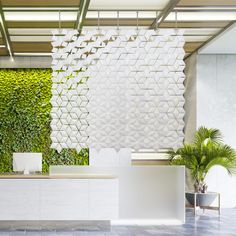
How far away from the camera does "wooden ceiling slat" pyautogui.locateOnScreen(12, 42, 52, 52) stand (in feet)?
40.0

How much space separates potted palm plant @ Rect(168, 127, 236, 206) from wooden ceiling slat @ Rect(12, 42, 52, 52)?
3586 mm

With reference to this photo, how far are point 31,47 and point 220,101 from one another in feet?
14.1

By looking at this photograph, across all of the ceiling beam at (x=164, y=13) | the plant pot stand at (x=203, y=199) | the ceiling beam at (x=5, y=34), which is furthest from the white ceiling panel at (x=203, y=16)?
the plant pot stand at (x=203, y=199)

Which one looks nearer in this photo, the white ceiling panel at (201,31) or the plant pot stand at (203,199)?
the white ceiling panel at (201,31)

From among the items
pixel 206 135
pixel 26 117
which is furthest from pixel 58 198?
pixel 26 117

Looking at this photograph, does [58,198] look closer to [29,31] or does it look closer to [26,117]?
[29,31]

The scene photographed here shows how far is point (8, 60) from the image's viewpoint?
14062mm

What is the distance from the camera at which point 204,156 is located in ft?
39.2

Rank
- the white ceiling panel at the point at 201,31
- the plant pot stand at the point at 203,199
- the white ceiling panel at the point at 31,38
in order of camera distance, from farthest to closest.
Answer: the plant pot stand at the point at 203,199 < the white ceiling panel at the point at 31,38 < the white ceiling panel at the point at 201,31

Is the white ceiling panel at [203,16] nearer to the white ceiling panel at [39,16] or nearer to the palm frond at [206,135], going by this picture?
the white ceiling panel at [39,16]

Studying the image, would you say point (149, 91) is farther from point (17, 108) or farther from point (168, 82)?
point (17, 108)

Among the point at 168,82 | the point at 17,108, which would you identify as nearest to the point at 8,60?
the point at 17,108

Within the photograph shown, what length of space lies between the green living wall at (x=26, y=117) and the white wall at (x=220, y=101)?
10.4 feet

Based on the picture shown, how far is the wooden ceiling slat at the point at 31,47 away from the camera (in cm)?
1220
